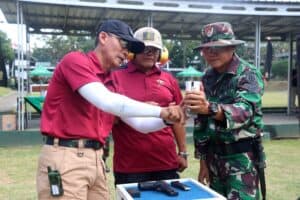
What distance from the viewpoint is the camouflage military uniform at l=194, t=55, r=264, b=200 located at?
8.01 feet

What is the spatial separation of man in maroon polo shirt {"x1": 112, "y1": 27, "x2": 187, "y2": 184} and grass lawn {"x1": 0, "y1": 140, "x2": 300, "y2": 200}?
2135mm

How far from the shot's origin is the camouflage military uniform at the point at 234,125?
244 cm

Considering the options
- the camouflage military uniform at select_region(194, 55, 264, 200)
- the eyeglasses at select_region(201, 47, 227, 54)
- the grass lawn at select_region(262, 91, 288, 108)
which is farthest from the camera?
the grass lawn at select_region(262, 91, 288, 108)

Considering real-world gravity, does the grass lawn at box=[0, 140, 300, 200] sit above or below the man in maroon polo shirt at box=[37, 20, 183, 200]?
below

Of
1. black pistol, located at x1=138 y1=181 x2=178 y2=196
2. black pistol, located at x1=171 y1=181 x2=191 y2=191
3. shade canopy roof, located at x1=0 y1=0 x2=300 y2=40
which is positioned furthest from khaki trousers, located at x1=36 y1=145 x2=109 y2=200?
shade canopy roof, located at x1=0 y1=0 x2=300 y2=40

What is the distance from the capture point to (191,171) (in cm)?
613

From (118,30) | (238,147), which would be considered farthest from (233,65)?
(118,30)

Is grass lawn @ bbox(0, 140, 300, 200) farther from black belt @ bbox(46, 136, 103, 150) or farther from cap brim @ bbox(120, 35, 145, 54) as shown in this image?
cap brim @ bbox(120, 35, 145, 54)

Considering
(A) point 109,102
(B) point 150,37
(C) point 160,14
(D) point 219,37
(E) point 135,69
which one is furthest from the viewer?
(C) point 160,14

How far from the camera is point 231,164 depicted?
8.69 feet

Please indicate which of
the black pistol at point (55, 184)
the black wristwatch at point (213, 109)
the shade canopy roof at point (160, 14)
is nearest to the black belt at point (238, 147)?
the black wristwatch at point (213, 109)

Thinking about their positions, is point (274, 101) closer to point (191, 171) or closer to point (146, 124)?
point (191, 171)

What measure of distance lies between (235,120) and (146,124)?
66 cm

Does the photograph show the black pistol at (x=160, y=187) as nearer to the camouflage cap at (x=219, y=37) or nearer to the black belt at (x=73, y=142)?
the black belt at (x=73, y=142)
